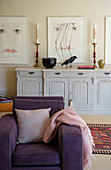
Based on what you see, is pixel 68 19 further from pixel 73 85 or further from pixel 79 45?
pixel 73 85

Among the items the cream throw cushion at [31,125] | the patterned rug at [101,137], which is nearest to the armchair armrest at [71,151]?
the cream throw cushion at [31,125]

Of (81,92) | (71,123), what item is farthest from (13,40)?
(71,123)

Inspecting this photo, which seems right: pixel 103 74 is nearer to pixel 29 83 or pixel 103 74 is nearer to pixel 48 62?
pixel 48 62

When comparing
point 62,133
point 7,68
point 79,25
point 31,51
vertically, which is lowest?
point 62,133

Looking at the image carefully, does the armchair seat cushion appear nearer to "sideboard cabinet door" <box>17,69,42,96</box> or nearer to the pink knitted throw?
the pink knitted throw

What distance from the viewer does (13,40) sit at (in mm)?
5520

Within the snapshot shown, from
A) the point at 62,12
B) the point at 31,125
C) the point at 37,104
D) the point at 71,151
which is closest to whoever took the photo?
the point at 71,151

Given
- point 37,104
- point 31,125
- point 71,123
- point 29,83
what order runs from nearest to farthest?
point 71,123, point 31,125, point 37,104, point 29,83

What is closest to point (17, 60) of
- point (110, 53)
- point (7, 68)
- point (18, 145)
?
point (7, 68)

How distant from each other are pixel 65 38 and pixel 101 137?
2.38m

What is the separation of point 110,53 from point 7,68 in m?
2.13

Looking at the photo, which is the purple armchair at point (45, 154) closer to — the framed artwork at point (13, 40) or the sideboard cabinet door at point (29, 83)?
the sideboard cabinet door at point (29, 83)

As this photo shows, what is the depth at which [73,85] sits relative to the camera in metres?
5.07

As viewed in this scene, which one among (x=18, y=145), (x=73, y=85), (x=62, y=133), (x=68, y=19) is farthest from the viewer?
(x=68, y=19)
